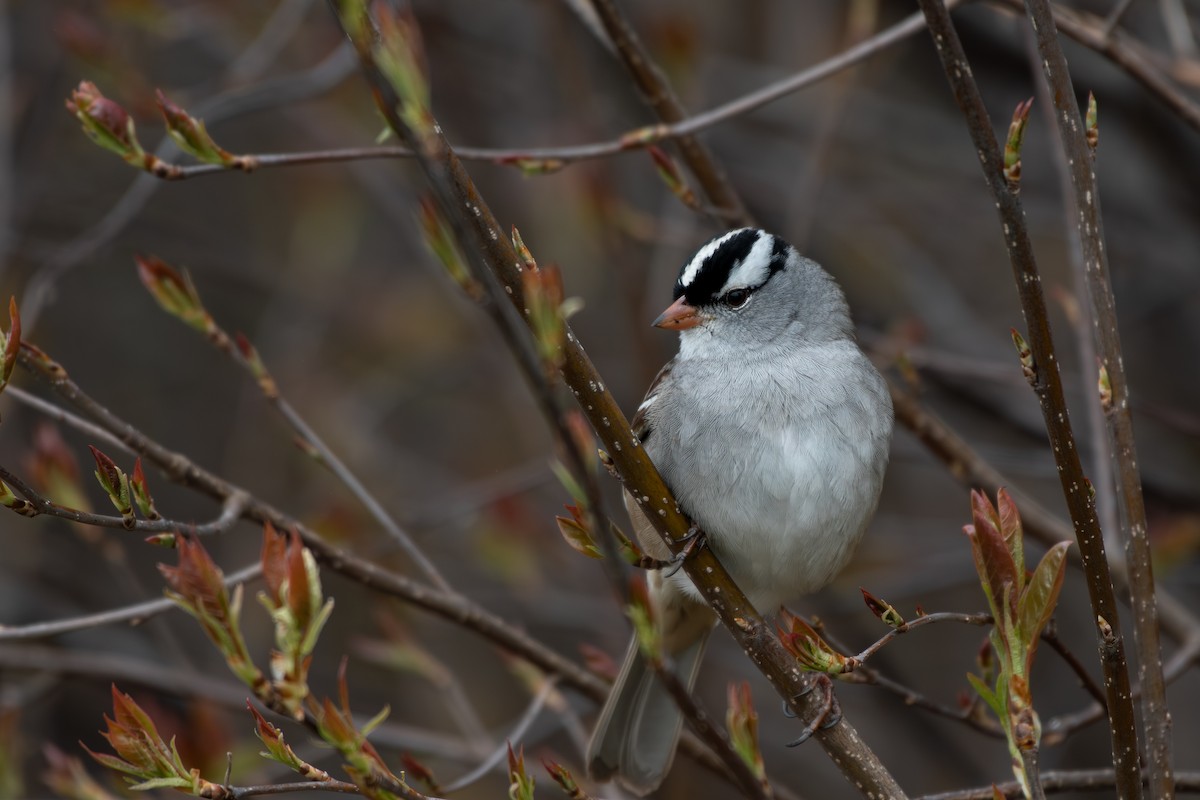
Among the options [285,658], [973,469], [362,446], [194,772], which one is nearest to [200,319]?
[194,772]

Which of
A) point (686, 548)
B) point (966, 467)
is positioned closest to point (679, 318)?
point (966, 467)

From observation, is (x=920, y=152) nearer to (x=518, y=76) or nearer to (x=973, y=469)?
(x=518, y=76)

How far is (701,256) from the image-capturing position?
326 centimetres

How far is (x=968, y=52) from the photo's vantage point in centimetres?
456

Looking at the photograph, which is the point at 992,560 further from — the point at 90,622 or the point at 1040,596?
the point at 90,622

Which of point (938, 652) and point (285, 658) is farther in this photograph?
point (938, 652)

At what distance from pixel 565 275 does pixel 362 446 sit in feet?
3.79

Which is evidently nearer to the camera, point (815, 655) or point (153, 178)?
point (815, 655)

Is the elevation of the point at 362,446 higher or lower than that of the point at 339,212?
lower

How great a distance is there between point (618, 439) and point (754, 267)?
1498mm

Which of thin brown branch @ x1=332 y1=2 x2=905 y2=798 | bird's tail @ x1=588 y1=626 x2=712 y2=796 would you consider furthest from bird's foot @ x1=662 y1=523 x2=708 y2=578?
bird's tail @ x1=588 y1=626 x2=712 y2=796

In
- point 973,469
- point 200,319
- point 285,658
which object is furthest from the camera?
point 973,469

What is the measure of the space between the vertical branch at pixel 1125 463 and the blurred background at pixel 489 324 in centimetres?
156

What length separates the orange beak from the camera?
320cm
